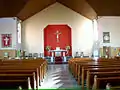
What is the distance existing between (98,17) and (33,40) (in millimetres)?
5444

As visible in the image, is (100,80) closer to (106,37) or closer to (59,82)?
(59,82)

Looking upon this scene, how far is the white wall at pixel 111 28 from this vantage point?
15.7 metres

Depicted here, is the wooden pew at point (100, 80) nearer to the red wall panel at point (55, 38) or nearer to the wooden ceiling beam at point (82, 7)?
the wooden ceiling beam at point (82, 7)

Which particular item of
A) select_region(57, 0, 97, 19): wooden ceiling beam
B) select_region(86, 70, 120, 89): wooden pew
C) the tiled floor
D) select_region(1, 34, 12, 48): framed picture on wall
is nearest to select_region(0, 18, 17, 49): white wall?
select_region(1, 34, 12, 48): framed picture on wall

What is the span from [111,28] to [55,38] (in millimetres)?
Result: 4681

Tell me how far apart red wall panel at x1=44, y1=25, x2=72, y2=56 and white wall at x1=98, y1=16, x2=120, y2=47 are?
354cm

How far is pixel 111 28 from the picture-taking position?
1574cm

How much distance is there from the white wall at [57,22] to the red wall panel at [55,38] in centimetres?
40

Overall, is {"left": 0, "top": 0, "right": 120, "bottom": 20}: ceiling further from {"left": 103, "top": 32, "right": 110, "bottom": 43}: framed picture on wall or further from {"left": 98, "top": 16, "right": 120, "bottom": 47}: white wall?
{"left": 103, "top": 32, "right": 110, "bottom": 43}: framed picture on wall

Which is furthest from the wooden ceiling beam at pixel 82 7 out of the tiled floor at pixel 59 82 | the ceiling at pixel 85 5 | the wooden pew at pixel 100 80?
the wooden pew at pixel 100 80

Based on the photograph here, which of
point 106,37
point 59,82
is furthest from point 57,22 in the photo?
point 59,82

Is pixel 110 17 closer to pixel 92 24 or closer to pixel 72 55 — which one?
pixel 92 24

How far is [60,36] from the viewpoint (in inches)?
732

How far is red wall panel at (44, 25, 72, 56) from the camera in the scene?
18.6 metres
